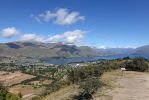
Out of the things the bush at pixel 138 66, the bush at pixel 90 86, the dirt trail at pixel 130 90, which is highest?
the bush at pixel 138 66

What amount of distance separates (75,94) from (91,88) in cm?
300

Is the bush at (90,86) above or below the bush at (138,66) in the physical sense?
below

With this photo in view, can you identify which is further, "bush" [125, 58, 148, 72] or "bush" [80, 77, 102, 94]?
"bush" [125, 58, 148, 72]

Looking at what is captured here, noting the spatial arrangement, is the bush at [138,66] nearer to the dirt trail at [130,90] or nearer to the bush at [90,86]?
the dirt trail at [130,90]

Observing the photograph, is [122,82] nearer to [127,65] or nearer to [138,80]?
[138,80]

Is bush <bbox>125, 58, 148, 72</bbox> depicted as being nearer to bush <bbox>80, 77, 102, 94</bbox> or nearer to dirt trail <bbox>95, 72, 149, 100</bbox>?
dirt trail <bbox>95, 72, 149, 100</bbox>

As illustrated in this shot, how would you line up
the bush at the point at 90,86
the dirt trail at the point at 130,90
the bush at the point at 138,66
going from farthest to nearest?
the bush at the point at 138,66, the bush at the point at 90,86, the dirt trail at the point at 130,90

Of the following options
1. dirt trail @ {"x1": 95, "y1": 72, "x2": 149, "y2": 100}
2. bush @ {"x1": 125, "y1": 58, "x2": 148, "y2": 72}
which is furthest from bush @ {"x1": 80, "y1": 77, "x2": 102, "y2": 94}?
bush @ {"x1": 125, "y1": 58, "x2": 148, "y2": 72}

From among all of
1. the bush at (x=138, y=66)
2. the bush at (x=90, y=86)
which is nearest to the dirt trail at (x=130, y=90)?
the bush at (x=90, y=86)

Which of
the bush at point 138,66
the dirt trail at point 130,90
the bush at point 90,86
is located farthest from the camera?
the bush at point 138,66

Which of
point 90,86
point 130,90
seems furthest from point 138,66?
point 90,86

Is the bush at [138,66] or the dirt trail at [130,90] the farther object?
the bush at [138,66]

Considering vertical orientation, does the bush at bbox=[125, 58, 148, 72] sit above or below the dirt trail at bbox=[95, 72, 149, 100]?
above

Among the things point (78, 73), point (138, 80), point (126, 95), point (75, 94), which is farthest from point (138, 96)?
point (78, 73)
